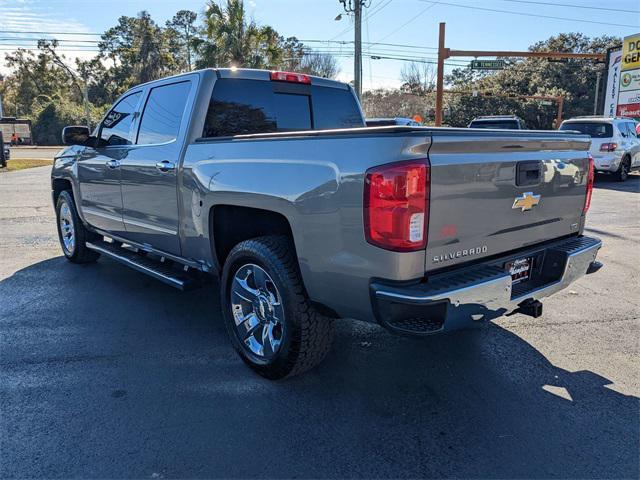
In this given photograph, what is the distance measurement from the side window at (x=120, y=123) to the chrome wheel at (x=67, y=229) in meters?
1.38

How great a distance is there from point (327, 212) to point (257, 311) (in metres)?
1.07

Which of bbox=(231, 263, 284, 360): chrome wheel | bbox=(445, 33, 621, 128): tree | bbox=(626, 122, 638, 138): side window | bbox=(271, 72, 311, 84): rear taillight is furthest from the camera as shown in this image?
bbox=(445, 33, 621, 128): tree

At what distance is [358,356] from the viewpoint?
3.68 metres

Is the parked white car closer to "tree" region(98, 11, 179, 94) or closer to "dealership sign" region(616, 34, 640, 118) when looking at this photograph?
"dealership sign" region(616, 34, 640, 118)

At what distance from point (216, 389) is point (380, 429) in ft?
3.62

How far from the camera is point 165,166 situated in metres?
4.00

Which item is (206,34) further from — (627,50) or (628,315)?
(628,315)

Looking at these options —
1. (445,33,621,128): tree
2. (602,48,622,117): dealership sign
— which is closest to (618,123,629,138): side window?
(602,48,622,117): dealership sign

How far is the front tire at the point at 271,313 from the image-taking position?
303 cm

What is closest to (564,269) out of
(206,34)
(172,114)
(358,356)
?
(358,356)

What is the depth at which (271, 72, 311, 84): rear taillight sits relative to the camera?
14.5 ft

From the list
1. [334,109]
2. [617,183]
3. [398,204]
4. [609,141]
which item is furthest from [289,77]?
[617,183]

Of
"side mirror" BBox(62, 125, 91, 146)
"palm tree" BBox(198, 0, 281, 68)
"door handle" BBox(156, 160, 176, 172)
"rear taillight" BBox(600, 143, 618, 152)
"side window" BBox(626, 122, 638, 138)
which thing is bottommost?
"rear taillight" BBox(600, 143, 618, 152)

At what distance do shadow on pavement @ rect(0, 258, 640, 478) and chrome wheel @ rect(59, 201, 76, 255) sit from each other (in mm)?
2189
